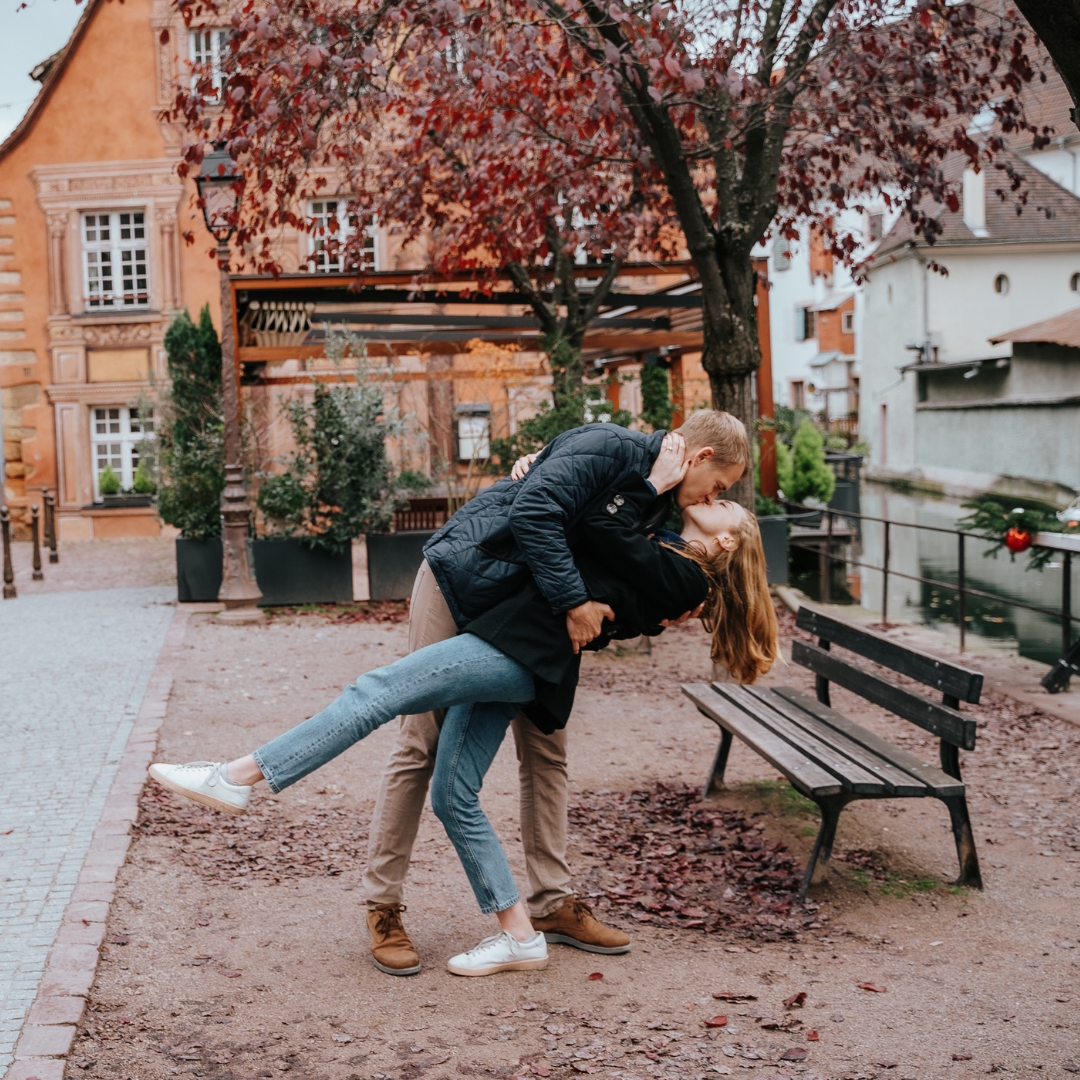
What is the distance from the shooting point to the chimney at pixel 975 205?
4225cm

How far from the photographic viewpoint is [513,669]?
366cm

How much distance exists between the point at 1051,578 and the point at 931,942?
1361 centimetres

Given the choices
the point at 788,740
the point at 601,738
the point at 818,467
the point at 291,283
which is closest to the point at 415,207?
the point at 291,283

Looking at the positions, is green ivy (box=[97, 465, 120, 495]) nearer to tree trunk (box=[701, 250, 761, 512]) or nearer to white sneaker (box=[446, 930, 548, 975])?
tree trunk (box=[701, 250, 761, 512])

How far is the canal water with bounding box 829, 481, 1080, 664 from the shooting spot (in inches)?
469

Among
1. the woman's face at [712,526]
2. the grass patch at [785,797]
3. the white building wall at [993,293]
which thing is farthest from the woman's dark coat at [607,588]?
the white building wall at [993,293]

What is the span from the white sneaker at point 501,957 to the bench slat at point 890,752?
150 cm

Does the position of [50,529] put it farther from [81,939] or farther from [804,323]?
[804,323]

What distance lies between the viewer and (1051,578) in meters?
16.8

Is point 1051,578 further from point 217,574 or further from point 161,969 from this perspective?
point 161,969

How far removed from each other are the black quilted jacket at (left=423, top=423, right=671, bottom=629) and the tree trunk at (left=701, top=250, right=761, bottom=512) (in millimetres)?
4250

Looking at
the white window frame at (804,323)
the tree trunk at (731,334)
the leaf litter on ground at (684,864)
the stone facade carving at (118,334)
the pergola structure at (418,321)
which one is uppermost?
the white window frame at (804,323)

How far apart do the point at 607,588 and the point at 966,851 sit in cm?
206

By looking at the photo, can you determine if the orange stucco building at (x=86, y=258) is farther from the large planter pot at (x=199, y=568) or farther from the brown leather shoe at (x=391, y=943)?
the brown leather shoe at (x=391, y=943)
